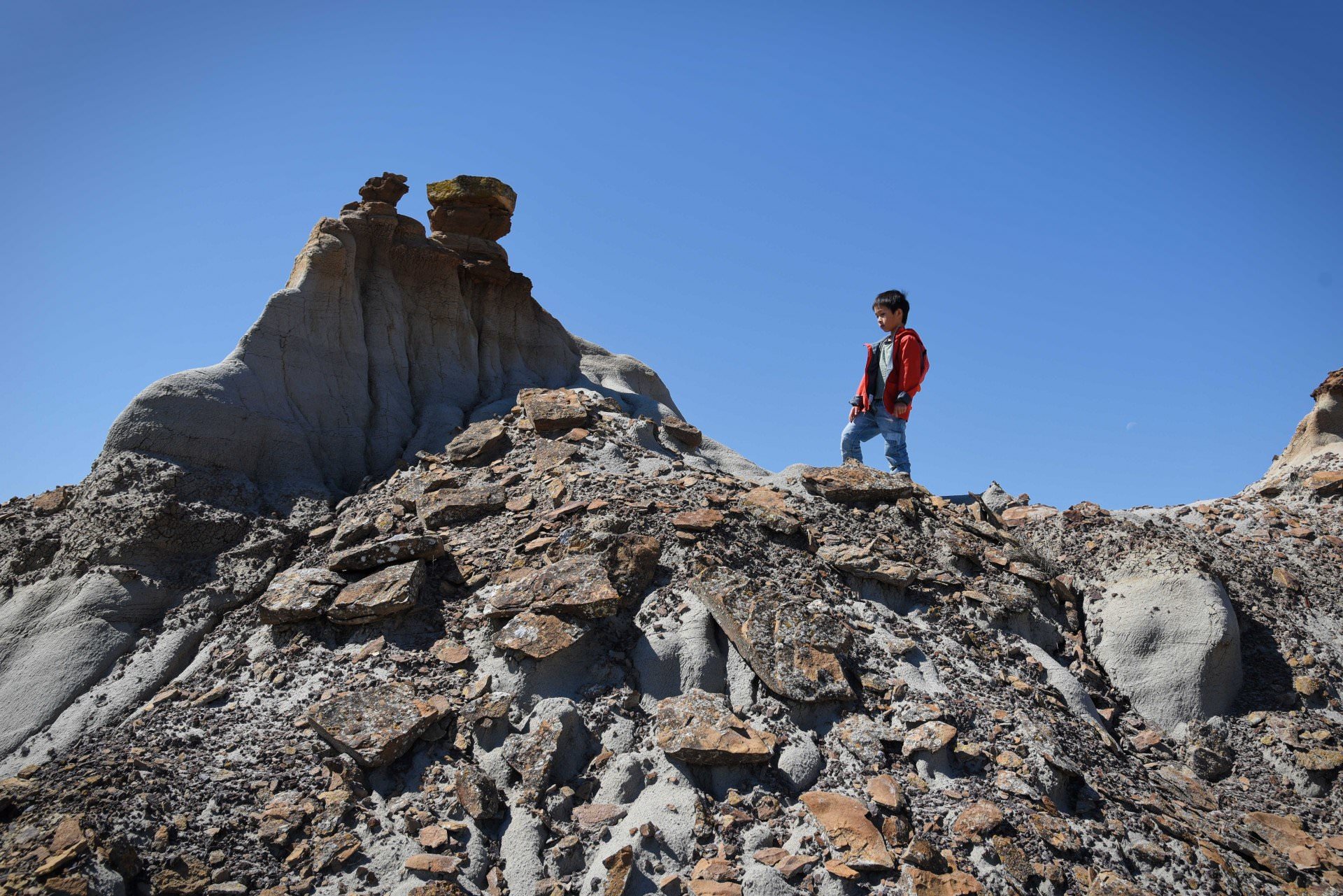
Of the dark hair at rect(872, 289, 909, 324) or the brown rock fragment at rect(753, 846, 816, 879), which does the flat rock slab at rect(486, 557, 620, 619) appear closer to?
the brown rock fragment at rect(753, 846, 816, 879)

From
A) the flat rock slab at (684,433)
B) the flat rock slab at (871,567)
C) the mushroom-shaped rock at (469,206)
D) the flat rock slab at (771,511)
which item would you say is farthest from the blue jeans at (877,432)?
the mushroom-shaped rock at (469,206)

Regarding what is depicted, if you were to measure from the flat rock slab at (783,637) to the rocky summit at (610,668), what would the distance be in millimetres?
29

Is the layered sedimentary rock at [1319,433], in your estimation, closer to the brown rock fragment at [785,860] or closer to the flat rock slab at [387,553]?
the brown rock fragment at [785,860]

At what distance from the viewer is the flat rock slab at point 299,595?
6.75 meters

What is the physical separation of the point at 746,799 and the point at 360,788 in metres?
2.40

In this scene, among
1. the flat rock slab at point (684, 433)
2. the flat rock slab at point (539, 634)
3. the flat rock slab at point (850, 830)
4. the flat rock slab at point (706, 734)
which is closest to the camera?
the flat rock slab at point (850, 830)

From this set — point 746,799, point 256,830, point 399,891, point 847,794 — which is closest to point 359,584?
point 256,830

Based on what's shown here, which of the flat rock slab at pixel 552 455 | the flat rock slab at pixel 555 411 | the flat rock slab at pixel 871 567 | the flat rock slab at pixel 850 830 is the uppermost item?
the flat rock slab at pixel 555 411

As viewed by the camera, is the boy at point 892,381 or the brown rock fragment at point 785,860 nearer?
the brown rock fragment at point 785,860

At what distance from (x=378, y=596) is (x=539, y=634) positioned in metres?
1.43

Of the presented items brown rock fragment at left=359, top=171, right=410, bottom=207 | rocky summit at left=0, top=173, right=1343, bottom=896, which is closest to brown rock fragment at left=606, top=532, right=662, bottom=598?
rocky summit at left=0, top=173, right=1343, bottom=896

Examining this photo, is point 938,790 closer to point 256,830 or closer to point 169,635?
point 256,830

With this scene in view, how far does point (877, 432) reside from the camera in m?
9.20

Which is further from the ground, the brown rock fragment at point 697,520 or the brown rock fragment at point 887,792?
the brown rock fragment at point 697,520
